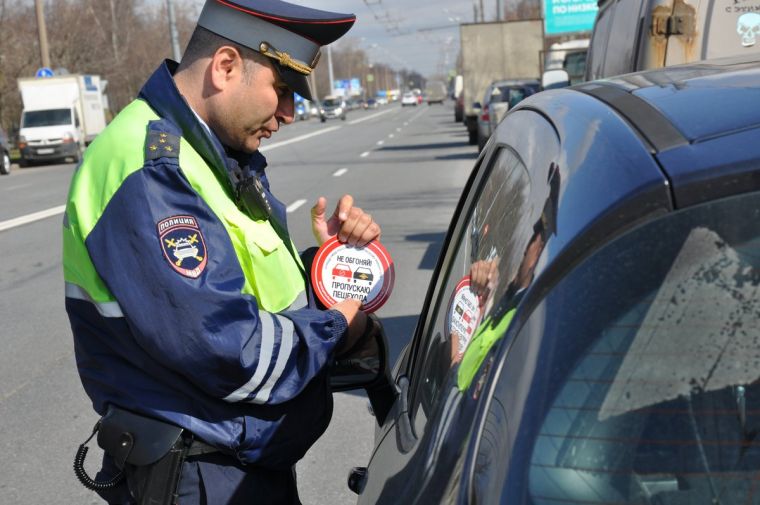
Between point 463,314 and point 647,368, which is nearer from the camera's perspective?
point 647,368

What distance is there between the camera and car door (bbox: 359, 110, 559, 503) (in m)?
1.51

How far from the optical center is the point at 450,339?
1919 millimetres

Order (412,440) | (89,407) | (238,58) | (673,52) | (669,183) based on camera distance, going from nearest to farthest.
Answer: (669,183) → (412,440) → (238,58) → (673,52) → (89,407)

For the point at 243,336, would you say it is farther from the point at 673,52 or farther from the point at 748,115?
the point at 673,52

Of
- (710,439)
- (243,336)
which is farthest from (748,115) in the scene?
(243,336)

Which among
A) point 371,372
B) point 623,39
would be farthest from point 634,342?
point 623,39

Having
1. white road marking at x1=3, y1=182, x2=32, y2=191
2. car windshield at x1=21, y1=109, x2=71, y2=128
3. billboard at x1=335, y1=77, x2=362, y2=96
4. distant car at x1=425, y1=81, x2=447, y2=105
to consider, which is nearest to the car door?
white road marking at x1=3, y1=182, x2=32, y2=191

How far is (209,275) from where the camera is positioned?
6.64 ft

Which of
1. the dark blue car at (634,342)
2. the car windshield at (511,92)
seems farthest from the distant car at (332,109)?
the dark blue car at (634,342)

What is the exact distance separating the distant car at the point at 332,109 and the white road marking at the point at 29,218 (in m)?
56.1

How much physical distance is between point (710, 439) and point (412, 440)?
530 millimetres

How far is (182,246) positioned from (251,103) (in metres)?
0.41

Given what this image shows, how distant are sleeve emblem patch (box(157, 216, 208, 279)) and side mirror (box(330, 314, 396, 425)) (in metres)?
0.48

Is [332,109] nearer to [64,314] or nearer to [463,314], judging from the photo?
[64,314]
